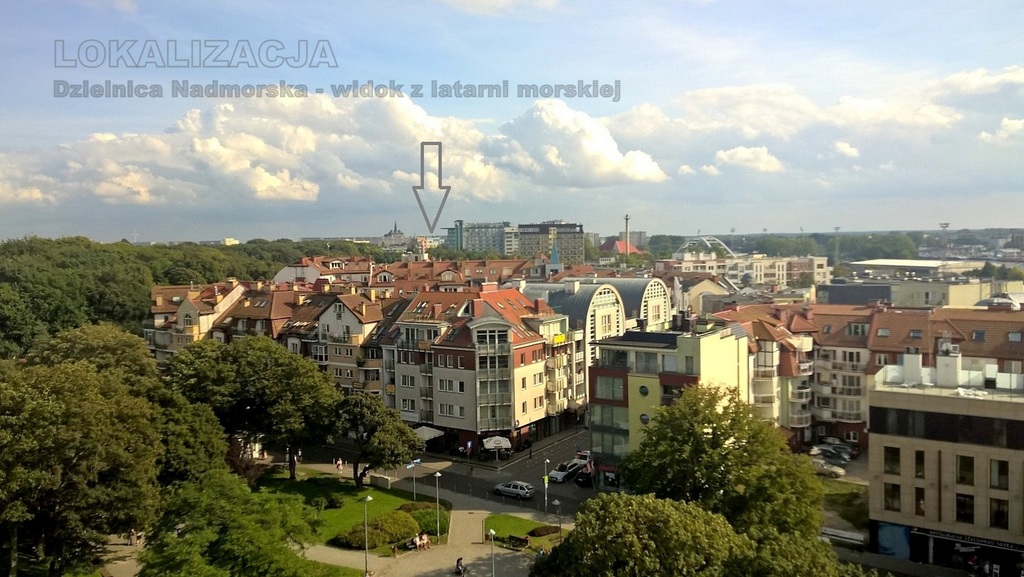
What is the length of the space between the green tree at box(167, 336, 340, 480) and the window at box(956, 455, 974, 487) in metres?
35.5

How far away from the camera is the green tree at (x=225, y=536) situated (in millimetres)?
25219

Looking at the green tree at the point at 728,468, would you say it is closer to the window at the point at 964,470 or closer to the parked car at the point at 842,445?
the window at the point at 964,470

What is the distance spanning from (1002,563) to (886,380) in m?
10.1

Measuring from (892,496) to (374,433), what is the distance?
29.4m

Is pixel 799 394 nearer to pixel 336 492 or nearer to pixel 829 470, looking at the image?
pixel 829 470

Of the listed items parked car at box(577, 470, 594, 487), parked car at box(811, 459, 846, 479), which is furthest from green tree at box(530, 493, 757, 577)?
parked car at box(811, 459, 846, 479)

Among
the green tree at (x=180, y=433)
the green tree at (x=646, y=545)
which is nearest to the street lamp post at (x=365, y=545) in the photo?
the green tree at (x=180, y=433)

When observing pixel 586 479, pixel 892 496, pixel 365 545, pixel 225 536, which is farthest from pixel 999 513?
pixel 225 536

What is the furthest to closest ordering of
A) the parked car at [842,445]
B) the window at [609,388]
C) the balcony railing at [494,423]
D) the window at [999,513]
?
1. the balcony railing at [494,423]
2. the parked car at [842,445]
3. the window at [609,388]
4. the window at [999,513]

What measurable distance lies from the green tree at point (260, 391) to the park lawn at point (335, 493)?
5.62 feet

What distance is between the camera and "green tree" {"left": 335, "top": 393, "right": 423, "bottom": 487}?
45.2 meters

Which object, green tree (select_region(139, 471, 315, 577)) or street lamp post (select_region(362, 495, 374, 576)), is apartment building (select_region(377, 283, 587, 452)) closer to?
street lamp post (select_region(362, 495, 374, 576))

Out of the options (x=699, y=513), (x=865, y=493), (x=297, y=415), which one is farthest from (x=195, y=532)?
(x=865, y=493)

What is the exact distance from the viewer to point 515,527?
134 ft
